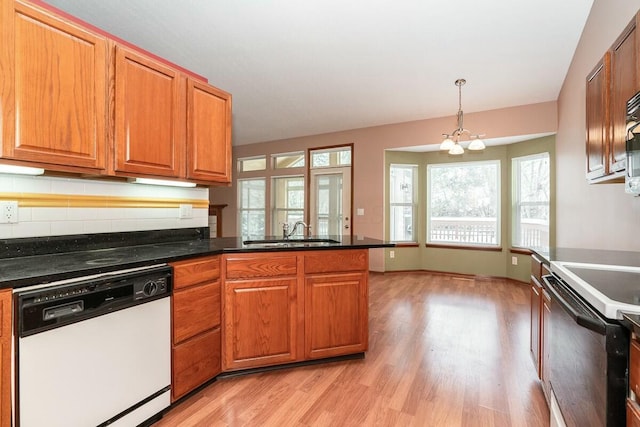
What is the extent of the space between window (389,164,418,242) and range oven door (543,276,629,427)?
13.7 feet

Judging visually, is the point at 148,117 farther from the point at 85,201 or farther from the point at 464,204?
the point at 464,204

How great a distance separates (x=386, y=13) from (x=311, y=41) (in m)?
0.75

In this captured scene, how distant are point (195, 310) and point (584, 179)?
3456mm

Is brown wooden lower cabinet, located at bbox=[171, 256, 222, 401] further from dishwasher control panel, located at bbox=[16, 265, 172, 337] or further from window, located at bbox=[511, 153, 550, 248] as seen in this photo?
window, located at bbox=[511, 153, 550, 248]

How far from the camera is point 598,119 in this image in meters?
1.69

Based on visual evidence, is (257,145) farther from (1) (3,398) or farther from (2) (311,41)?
(1) (3,398)

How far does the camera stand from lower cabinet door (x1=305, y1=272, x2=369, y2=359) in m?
2.22

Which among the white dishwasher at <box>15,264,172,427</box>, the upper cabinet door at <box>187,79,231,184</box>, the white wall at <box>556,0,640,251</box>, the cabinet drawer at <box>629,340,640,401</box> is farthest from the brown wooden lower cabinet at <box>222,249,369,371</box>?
the white wall at <box>556,0,640,251</box>

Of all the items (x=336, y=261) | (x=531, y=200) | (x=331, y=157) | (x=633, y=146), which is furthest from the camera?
(x=331, y=157)

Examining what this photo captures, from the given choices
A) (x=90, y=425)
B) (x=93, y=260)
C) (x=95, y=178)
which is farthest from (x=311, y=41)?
(x=90, y=425)

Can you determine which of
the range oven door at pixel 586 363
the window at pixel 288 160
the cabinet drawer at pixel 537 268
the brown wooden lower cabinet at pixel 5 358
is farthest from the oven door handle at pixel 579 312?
the window at pixel 288 160

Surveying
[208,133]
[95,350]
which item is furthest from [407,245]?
[95,350]

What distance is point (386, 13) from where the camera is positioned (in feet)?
7.98

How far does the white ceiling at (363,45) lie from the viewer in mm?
2385
